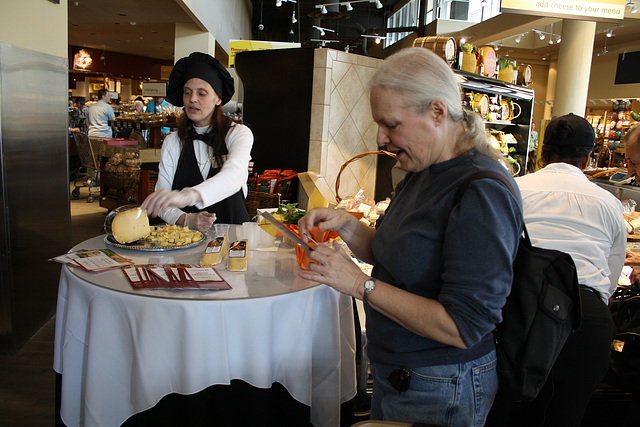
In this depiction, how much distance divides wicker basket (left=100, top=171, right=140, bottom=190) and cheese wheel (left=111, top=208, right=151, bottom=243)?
4.62 meters

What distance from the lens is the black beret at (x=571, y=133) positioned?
2172 millimetres

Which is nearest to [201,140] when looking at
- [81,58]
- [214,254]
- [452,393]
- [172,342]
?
[214,254]

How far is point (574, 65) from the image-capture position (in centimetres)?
824

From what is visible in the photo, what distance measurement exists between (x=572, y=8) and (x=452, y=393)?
214 inches

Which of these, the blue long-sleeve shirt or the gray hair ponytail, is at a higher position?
the gray hair ponytail

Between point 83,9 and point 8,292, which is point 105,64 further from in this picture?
point 8,292

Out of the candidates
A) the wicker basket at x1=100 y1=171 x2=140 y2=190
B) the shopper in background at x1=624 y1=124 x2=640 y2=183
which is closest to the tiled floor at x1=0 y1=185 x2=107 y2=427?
the wicker basket at x1=100 y1=171 x2=140 y2=190

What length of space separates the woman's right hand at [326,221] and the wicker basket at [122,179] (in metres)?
5.19

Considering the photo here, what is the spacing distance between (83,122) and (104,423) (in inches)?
556

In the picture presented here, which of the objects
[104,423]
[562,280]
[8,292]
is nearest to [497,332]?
[562,280]

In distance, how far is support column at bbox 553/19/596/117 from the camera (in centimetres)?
816

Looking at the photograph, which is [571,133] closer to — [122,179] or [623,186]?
[623,186]

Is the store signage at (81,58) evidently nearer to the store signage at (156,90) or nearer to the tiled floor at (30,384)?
the store signage at (156,90)

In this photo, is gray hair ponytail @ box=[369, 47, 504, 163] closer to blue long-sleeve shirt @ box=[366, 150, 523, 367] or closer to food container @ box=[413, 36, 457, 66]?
blue long-sleeve shirt @ box=[366, 150, 523, 367]
